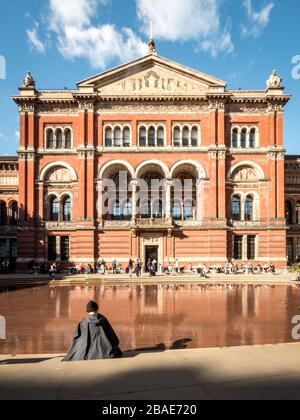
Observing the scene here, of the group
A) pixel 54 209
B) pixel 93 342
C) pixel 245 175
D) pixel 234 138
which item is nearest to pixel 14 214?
pixel 54 209

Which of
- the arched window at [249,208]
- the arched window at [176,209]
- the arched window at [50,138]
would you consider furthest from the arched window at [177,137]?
the arched window at [50,138]

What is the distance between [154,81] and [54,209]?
1817cm

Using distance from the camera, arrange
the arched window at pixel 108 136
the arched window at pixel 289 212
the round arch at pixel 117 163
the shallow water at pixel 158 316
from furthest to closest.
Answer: the arched window at pixel 289 212 < the arched window at pixel 108 136 < the round arch at pixel 117 163 < the shallow water at pixel 158 316

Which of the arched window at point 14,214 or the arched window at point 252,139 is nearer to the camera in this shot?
the arched window at point 252,139

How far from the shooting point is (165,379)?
696 cm

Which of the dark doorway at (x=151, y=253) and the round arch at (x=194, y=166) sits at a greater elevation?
the round arch at (x=194, y=166)

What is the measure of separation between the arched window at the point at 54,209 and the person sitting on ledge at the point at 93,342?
33975 mm

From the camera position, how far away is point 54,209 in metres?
41.7

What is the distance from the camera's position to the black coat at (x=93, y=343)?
8453 mm

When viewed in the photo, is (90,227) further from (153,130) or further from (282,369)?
(282,369)

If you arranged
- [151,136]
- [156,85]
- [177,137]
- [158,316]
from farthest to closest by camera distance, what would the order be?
[151,136]
[177,137]
[156,85]
[158,316]

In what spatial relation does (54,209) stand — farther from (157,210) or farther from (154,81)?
(154,81)

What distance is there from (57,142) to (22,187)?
6356 millimetres

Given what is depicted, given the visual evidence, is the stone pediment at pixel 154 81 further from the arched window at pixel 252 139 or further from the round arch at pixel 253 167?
the round arch at pixel 253 167
